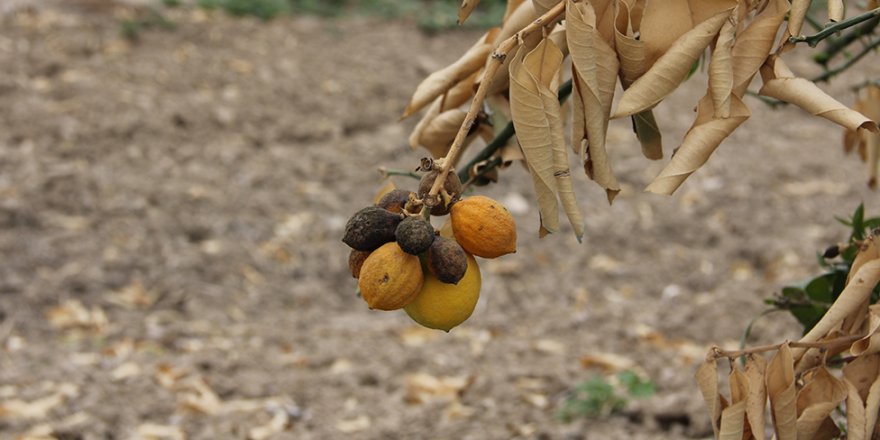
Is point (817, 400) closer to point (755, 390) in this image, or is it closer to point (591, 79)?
point (755, 390)

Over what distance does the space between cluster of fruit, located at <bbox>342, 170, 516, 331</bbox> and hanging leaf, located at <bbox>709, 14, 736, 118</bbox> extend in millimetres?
244

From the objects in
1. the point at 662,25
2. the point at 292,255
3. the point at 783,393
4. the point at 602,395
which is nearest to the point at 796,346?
the point at 783,393

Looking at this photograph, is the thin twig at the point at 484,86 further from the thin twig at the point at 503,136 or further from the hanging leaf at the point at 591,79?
the thin twig at the point at 503,136

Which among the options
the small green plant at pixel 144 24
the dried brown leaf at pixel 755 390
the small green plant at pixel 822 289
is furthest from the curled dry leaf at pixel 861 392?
the small green plant at pixel 144 24

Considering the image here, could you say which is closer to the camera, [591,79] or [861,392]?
[591,79]

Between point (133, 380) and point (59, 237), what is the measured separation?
1.24 meters

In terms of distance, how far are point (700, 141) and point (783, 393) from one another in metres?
0.36

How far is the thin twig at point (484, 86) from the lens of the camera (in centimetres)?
97

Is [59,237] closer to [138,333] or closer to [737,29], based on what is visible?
[138,333]

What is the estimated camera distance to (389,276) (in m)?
0.95

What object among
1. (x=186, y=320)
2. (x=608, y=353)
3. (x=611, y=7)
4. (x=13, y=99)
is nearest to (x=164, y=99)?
(x=13, y=99)

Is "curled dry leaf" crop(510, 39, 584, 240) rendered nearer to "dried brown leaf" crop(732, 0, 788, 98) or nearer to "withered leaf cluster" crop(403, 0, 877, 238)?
"withered leaf cluster" crop(403, 0, 877, 238)

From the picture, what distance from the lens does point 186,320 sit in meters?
3.70

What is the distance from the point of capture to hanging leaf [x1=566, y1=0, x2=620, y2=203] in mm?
1021
